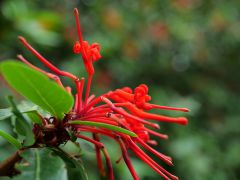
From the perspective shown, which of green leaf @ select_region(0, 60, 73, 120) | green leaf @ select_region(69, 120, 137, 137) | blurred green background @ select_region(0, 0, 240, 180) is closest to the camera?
green leaf @ select_region(0, 60, 73, 120)

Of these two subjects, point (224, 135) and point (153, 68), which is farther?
point (153, 68)

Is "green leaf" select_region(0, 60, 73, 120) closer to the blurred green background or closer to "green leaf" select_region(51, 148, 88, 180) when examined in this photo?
"green leaf" select_region(51, 148, 88, 180)

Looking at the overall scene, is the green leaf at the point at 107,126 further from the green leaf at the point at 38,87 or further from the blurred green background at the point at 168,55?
the blurred green background at the point at 168,55

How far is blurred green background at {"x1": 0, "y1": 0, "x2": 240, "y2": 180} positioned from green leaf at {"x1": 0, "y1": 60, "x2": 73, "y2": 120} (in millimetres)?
1367

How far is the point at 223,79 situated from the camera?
3979 mm

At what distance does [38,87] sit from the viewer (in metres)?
0.77

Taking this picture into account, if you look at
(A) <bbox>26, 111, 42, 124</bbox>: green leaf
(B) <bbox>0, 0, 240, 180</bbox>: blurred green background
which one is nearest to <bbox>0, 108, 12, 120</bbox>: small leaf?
(A) <bbox>26, 111, 42, 124</bbox>: green leaf

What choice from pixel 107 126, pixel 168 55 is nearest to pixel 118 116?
pixel 107 126

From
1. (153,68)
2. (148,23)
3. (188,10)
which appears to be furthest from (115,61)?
(188,10)

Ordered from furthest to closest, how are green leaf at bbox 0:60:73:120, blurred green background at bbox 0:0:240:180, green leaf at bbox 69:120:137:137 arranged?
blurred green background at bbox 0:0:240:180 → green leaf at bbox 69:120:137:137 → green leaf at bbox 0:60:73:120

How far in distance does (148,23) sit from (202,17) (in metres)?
0.58

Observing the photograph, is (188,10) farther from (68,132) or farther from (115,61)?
(68,132)

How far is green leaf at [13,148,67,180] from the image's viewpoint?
0.83 metres

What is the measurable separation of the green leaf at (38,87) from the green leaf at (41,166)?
8 centimetres
